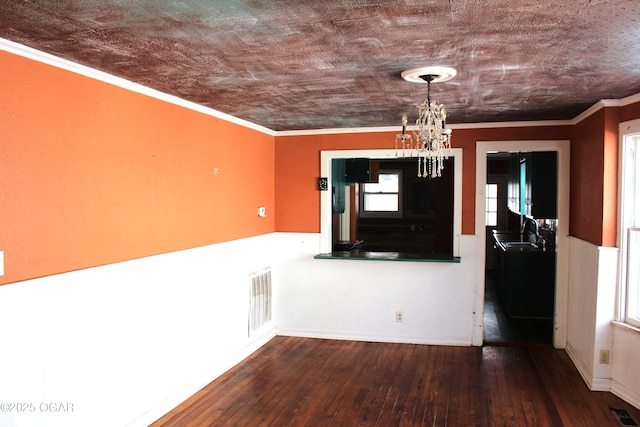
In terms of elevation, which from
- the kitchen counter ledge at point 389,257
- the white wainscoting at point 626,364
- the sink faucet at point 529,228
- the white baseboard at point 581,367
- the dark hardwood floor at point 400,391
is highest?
the sink faucet at point 529,228

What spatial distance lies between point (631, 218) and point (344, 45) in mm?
2728

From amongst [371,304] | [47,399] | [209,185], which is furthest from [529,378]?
[47,399]

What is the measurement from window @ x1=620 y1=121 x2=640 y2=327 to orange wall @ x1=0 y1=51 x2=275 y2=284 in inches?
126

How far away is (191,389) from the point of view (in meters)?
3.88

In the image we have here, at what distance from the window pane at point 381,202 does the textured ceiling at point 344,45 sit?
6847mm

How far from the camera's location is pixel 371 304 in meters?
5.33

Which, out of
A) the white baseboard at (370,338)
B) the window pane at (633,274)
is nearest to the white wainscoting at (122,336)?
the white baseboard at (370,338)

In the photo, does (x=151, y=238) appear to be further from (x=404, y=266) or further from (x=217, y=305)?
(x=404, y=266)

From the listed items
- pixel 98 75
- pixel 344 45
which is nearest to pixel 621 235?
pixel 344 45

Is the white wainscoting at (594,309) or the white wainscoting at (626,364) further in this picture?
the white wainscoting at (594,309)

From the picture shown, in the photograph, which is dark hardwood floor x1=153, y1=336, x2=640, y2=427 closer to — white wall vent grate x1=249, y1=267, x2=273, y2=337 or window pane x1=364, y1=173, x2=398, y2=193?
white wall vent grate x1=249, y1=267, x2=273, y2=337

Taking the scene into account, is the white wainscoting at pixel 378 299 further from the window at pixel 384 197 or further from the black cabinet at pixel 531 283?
the window at pixel 384 197

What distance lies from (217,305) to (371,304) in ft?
5.82

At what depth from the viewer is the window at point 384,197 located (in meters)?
10.6
